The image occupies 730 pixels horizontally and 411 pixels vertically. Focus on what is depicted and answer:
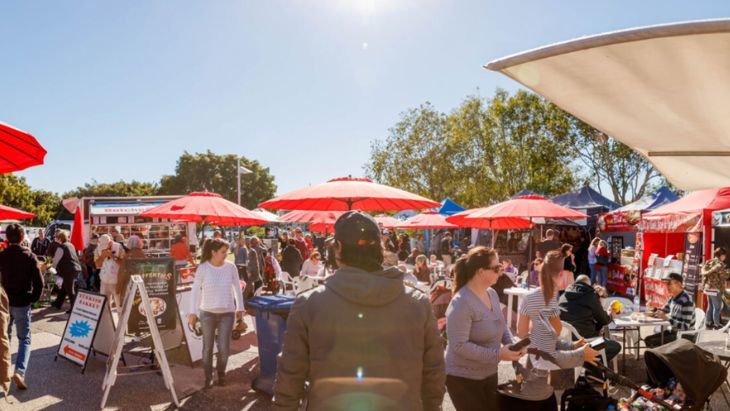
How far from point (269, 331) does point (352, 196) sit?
75.1 inches

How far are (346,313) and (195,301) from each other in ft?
14.3

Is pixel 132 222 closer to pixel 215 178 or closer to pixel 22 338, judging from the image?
pixel 22 338

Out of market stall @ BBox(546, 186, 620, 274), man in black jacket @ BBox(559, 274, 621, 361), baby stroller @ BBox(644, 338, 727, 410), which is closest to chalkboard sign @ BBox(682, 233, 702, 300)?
man in black jacket @ BBox(559, 274, 621, 361)

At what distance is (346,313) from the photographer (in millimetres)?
2033

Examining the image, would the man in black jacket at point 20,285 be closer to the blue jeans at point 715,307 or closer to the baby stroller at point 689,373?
the baby stroller at point 689,373

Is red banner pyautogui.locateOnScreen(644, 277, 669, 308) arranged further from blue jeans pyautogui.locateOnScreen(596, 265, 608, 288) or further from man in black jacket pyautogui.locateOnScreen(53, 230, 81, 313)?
man in black jacket pyautogui.locateOnScreen(53, 230, 81, 313)

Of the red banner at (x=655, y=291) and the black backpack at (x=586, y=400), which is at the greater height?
the black backpack at (x=586, y=400)

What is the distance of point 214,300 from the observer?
18.9 ft

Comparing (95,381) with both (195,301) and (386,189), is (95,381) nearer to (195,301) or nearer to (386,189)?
(195,301)

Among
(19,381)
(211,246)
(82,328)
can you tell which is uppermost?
(211,246)

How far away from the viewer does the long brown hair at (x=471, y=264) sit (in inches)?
145

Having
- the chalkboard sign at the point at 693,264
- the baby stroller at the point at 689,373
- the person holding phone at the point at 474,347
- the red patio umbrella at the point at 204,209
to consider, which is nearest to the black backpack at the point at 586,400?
the baby stroller at the point at 689,373

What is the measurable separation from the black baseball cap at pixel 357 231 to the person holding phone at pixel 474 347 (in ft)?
5.16

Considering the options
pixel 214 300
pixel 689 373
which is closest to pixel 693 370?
pixel 689 373
